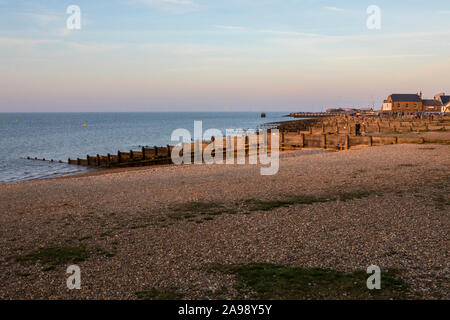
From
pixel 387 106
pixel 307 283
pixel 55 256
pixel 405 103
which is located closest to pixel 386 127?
Answer: pixel 307 283

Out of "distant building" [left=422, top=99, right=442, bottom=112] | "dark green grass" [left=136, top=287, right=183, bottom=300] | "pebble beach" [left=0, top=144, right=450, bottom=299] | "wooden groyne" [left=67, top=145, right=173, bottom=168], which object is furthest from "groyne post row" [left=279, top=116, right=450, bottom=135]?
"distant building" [left=422, top=99, right=442, bottom=112]

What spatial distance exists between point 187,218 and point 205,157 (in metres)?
19.4

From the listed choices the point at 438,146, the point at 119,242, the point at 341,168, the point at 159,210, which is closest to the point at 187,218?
the point at 159,210

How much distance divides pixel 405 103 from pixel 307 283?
10914cm

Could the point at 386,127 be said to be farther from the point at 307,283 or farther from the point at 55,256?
the point at 55,256

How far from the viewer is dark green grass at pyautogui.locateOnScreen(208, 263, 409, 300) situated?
6469 millimetres

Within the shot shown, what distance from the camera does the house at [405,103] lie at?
102 metres

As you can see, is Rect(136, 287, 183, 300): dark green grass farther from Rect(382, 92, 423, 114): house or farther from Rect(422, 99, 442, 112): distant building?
Rect(422, 99, 442, 112): distant building

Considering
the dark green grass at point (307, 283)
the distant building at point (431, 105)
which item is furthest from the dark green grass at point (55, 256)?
the distant building at point (431, 105)

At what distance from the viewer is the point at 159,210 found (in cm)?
1294

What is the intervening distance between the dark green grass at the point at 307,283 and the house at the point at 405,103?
105m

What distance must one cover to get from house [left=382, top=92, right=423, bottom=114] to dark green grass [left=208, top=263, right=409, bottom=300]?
10534 cm

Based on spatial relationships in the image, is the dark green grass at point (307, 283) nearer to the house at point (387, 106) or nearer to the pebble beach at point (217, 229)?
the pebble beach at point (217, 229)

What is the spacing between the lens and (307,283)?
691 cm
